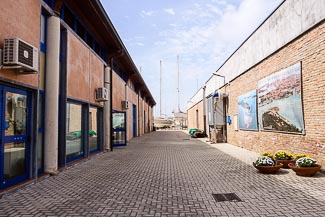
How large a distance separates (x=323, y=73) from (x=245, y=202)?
4780 millimetres

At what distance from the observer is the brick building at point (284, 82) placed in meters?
7.54

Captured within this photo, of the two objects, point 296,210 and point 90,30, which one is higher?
point 90,30

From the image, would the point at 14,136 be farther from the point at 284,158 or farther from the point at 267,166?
the point at 284,158

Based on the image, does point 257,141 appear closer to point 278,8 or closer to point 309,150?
point 309,150

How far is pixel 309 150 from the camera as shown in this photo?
8008mm

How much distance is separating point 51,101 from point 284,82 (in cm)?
829

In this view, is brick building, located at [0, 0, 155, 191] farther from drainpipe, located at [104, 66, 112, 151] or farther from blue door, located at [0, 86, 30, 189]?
drainpipe, located at [104, 66, 112, 151]

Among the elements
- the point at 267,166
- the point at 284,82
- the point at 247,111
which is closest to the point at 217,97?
the point at 247,111

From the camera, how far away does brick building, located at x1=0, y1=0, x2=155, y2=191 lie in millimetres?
5652

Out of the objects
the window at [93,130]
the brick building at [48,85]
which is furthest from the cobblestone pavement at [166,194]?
the window at [93,130]

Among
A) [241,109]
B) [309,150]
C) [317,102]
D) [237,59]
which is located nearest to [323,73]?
[317,102]

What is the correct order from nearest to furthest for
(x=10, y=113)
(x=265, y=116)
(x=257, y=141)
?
(x=10, y=113) → (x=265, y=116) → (x=257, y=141)

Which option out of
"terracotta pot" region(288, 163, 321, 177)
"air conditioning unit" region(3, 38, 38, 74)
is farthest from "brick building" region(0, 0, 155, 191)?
"terracotta pot" region(288, 163, 321, 177)

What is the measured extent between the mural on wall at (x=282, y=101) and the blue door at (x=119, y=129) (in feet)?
28.2
